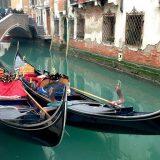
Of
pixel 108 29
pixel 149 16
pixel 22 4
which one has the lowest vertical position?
pixel 108 29

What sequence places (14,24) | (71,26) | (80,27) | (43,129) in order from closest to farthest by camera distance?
(43,129) → (80,27) → (71,26) → (14,24)

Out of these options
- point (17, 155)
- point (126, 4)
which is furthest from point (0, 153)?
point (126, 4)

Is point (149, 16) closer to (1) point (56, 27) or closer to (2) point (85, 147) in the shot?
(2) point (85, 147)

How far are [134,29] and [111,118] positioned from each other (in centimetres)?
481

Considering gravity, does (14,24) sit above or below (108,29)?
below

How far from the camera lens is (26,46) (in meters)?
17.1

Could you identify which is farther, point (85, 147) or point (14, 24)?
point (14, 24)

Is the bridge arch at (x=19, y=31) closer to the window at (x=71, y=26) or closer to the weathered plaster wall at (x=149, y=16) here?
the window at (x=71, y=26)

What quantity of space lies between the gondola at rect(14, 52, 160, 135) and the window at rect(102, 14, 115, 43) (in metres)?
5.57

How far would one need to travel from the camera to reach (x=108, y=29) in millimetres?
9875

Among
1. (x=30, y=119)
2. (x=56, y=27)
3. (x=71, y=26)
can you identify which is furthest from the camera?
(x=56, y=27)

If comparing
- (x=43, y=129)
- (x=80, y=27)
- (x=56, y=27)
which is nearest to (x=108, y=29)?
(x=80, y=27)

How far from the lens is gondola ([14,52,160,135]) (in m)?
3.72

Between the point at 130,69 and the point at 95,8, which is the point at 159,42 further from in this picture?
the point at 95,8
